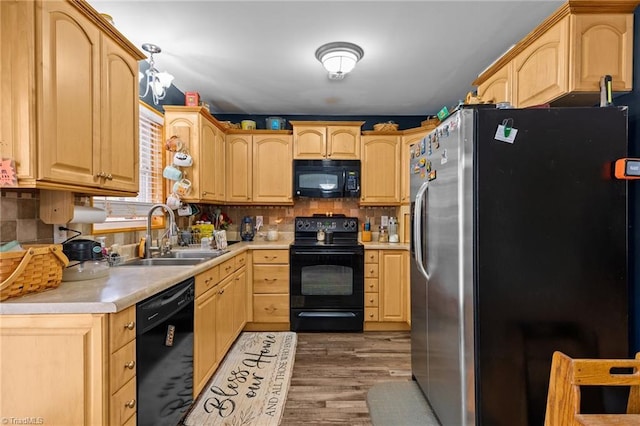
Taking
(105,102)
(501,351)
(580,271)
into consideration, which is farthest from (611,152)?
(105,102)

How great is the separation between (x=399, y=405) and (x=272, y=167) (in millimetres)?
2609

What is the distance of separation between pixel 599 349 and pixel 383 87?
256 centimetres

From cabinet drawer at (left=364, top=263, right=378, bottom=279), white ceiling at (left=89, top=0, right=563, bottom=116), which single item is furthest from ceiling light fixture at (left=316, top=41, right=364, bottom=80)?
cabinet drawer at (left=364, top=263, right=378, bottom=279)

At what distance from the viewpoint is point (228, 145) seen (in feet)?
11.5

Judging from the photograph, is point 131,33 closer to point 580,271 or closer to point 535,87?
point 535,87

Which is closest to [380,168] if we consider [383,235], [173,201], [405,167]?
[405,167]

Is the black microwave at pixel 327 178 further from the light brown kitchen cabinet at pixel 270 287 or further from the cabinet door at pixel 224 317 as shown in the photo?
the cabinet door at pixel 224 317

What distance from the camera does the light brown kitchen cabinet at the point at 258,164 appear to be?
3.54m

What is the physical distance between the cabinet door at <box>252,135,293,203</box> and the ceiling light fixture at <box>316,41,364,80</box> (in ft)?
4.21

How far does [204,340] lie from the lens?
200cm

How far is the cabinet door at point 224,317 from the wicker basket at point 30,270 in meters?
1.07

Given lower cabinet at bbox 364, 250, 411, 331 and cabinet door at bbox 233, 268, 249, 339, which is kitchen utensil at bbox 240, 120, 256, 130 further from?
lower cabinet at bbox 364, 250, 411, 331

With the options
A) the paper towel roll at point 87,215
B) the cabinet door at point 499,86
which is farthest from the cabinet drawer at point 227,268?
the cabinet door at point 499,86

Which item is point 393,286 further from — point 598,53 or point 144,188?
point 144,188
